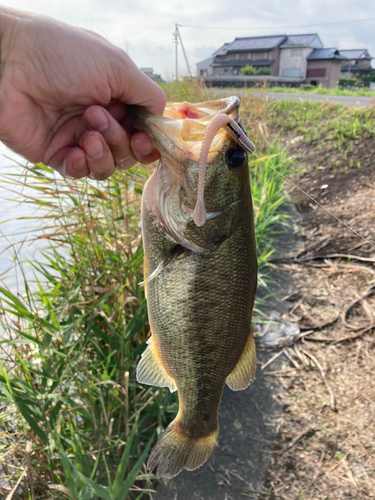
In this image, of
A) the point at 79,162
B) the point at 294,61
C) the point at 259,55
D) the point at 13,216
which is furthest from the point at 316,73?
the point at 79,162

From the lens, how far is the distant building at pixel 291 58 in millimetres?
48281

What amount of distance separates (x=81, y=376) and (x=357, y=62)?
62.7 metres

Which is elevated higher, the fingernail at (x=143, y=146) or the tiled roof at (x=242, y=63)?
the tiled roof at (x=242, y=63)

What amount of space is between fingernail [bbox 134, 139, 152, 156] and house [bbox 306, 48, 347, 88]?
5153cm

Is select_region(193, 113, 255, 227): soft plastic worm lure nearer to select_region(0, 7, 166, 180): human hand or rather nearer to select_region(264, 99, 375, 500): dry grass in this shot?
select_region(0, 7, 166, 180): human hand

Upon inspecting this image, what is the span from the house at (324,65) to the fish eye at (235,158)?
51.7 metres

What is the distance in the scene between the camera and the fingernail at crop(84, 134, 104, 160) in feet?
5.13

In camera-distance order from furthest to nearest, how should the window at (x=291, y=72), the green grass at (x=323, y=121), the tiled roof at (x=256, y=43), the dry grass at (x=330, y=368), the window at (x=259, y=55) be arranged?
the window at (x=259, y=55) → the tiled roof at (x=256, y=43) → the window at (x=291, y=72) → the green grass at (x=323, y=121) → the dry grass at (x=330, y=368)

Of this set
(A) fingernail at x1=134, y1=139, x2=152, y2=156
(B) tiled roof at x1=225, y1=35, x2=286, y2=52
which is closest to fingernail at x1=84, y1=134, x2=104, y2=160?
(A) fingernail at x1=134, y1=139, x2=152, y2=156

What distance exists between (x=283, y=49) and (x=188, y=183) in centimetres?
5666

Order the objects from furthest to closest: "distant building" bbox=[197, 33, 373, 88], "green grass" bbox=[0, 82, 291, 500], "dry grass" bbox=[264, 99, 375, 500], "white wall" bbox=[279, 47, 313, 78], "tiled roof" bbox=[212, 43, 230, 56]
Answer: "tiled roof" bbox=[212, 43, 230, 56]
"white wall" bbox=[279, 47, 313, 78]
"distant building" bbox=[197, 33, 373, 88]
"dry grass" bbox=[264, 99, 375, 500]
"green grass" bbox=[0, 82, 291, 500]

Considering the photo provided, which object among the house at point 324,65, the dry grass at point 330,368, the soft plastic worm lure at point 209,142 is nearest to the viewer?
the soft plastic worm lure at point 209,142

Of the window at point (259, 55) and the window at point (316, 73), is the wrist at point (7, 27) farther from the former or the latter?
the window at point (259, 55)

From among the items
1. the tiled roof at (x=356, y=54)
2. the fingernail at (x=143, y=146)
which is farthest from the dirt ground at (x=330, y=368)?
the tiled roof at (x=356, y=54)
